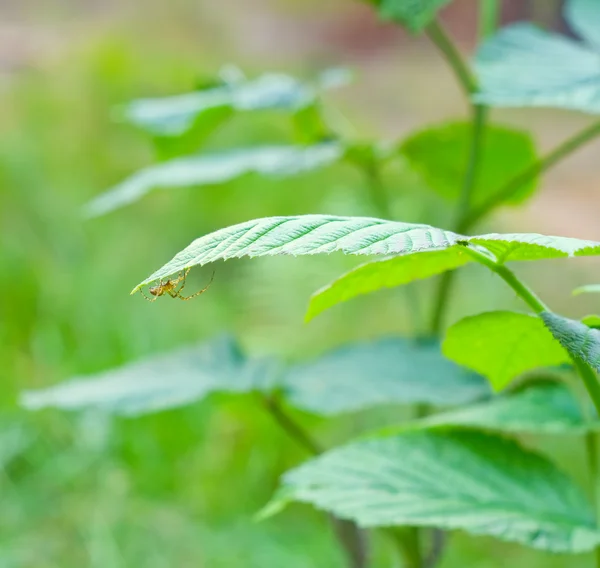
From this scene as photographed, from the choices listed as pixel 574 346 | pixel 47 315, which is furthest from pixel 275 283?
pixel 574 346

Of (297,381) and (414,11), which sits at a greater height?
(414,11)

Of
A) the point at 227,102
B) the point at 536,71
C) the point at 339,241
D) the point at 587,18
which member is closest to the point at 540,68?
the point at 536,71

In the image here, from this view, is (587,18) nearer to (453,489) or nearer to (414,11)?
(414,11)

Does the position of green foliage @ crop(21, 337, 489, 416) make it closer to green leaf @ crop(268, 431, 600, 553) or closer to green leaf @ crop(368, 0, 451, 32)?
green leaf @ crop(268, 431, 600, 553)

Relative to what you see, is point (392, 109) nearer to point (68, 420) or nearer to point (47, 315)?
point (47, 315)

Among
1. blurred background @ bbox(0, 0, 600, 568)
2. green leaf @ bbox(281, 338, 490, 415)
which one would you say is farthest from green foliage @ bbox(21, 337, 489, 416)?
blurred background @ bbox(0, 0, 600, 568)

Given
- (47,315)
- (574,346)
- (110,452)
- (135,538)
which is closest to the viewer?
(574,346)
